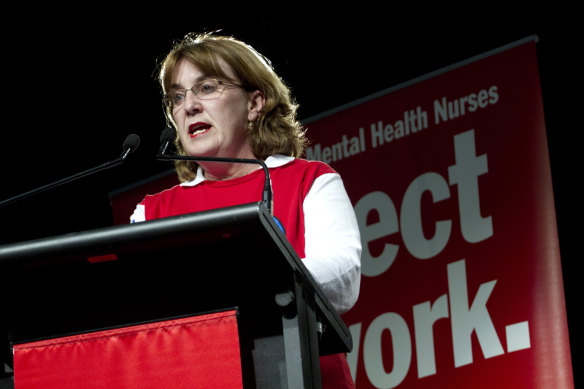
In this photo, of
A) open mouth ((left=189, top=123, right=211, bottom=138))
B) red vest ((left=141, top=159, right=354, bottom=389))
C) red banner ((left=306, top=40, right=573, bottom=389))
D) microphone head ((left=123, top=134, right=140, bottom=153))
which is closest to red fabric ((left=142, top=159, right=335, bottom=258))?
red vest ((left=141, top=159, right=354, bottom=389))

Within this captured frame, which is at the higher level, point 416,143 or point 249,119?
point 416,143

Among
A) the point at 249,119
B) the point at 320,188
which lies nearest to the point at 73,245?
the point at 320,188

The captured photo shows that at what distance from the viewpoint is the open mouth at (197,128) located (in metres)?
1.99

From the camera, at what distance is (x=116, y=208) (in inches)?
193

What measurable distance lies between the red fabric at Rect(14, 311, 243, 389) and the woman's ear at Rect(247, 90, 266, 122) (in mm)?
984

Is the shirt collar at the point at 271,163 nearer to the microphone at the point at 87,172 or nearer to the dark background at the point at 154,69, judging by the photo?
the microphone at the point at 87,172

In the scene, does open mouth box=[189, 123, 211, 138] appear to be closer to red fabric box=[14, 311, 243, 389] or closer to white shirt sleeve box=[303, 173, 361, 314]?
white shirt sleeve box=[303, 173, 361, 314]

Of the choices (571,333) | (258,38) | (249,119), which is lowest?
(571,333)

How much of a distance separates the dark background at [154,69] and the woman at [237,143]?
1.60m

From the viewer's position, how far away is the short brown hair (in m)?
2.06

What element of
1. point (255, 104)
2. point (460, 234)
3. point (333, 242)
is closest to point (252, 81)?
point (255, 104)

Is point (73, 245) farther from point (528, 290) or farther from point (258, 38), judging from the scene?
point (258, 38)

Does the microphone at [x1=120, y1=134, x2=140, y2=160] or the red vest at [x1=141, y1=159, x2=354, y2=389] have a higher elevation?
the microphone at [x1=120, y1=134, x2=140, y2=160]

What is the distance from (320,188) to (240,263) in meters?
0.67
